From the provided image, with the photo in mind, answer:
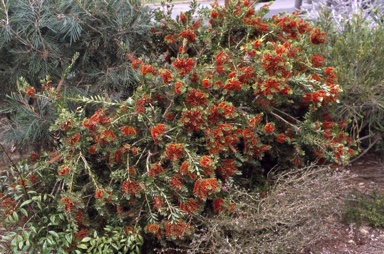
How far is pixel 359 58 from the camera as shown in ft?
12.8

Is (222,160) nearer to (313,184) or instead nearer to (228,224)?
(228,224)

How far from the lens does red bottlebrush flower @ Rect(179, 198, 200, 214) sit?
2.94 metres

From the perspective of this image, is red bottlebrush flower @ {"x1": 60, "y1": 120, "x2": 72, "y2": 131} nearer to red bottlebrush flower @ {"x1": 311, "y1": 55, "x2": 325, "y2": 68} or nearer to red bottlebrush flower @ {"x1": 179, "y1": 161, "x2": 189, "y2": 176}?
red bottlebrush flower @ {"x1": 179, "y1": 161, "x2": 189, "y2": 176}

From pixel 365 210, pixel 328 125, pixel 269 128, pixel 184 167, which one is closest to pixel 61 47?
pixel 184 167

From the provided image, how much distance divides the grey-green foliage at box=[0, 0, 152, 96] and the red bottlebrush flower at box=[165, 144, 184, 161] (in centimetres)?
89

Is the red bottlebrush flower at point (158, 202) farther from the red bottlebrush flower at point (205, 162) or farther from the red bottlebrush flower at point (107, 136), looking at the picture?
the red bottlebrush flower at point (107, 136)

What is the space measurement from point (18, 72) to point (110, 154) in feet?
3.49

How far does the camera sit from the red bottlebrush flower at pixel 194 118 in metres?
3.02

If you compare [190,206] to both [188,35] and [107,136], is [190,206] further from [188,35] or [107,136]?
[188,35]

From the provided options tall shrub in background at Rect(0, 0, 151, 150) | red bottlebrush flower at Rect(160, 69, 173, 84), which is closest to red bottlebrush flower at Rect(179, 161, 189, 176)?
red bottlebrush flower at Rect(160, 69, 173, 84)

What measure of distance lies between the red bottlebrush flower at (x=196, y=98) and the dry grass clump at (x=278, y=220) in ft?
1.95

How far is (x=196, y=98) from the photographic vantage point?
10.2ft

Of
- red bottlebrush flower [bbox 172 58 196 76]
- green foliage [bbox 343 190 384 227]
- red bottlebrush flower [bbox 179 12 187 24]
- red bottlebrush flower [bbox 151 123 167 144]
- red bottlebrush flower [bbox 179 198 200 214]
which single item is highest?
red bottlebrush flower [bbox 179 12 187 24]

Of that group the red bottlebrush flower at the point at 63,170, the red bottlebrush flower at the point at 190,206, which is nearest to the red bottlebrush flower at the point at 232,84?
the red bottlebrush flower at the point at 190,206
